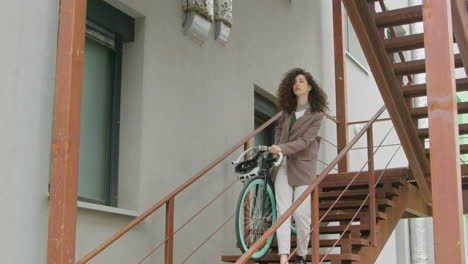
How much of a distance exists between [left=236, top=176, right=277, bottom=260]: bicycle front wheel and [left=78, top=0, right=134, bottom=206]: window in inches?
47.8

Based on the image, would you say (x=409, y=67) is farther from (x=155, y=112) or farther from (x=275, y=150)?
(x=155, y=112)

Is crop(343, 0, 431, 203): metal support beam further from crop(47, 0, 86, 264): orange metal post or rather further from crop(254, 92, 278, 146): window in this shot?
crop(47, 0, 86, 264): orange metal post

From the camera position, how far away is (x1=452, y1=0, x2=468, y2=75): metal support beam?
6938mm

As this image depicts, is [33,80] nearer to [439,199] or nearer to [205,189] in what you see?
[439,199]

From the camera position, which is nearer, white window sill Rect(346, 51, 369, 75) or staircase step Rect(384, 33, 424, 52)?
staircase step Rect(384, 33, 424, 52)

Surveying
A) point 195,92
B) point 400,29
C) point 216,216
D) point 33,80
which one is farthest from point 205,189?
point 400,29

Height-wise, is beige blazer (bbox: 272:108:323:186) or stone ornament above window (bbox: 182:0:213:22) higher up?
stone ornament above window (bbox: 182:0:213:22)

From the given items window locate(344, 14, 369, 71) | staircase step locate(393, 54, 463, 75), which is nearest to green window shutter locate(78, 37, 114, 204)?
staircase step locate(393, 54, 463, 75)

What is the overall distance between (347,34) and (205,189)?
760 centimetres

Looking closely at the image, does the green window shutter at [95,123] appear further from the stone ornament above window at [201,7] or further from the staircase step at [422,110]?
the staircase step at [422,110]

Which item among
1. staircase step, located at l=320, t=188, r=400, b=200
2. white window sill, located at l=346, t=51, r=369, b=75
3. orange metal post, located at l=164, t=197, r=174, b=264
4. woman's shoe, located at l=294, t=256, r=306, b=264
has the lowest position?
woman's shoe, located at l=294, t=256, r=306, b=264

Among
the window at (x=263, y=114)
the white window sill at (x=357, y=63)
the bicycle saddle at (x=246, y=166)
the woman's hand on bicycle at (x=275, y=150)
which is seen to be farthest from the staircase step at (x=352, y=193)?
the white window sill at (x=357, y=63)

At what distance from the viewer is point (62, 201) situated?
5008 mm

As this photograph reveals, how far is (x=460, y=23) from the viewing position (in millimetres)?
7168
